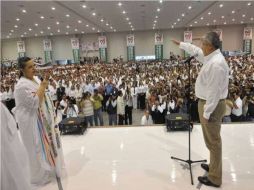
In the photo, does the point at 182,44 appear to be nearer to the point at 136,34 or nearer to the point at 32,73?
the point at 32,73

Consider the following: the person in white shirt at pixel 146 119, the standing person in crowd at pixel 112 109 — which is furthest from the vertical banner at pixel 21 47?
the person in white shirt at pixel 146 119

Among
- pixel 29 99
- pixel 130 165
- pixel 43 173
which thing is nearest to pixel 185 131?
pixel 130 165

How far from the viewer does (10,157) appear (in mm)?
1788

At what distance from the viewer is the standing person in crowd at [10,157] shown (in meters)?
1.74

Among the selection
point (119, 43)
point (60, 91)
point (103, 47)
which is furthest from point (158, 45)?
point (60, 91)

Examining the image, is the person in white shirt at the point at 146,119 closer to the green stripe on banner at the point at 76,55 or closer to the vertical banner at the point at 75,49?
the vertical banner at the point at 75,49

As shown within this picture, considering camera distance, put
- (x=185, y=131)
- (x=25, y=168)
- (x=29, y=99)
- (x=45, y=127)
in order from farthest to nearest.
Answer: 1. (x=185, y=131)
2. (x=45, y=127)
3. (x=29, y=99)
4. (x=25, y=168)

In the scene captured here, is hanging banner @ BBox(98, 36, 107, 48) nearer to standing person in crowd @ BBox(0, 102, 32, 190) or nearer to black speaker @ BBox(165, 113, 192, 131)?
black speaker @ BBox(165, 113, 192, 131)

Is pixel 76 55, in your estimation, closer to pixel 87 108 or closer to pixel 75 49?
pixel 75 49

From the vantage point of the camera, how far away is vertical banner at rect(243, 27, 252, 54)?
84.5 feet

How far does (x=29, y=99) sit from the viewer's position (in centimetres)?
255

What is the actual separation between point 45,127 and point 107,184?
3.22 feet

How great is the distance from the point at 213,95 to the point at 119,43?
27.2 m

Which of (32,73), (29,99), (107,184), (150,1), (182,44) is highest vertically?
(150,1)
